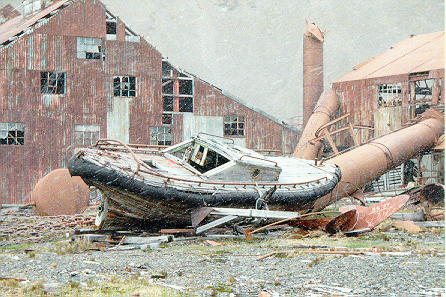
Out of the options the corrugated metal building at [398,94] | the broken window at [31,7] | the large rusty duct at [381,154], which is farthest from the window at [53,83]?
the corrugated metal building at [398,94]

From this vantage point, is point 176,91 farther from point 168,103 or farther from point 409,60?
point 409,60

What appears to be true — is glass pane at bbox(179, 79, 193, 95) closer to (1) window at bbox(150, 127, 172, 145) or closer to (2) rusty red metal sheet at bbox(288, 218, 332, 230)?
(1) window at bbox(150, 127, 172, 145)

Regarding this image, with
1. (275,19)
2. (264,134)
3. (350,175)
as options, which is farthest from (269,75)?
(350,175)

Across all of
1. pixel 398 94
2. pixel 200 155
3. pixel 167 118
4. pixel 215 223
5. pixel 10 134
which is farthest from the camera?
pixel 398 94

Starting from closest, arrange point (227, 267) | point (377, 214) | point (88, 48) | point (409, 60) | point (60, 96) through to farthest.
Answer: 1. point (227, 267)
2. point (377, 214)
3. point (60, 96)
4. point (88, 48)
5. point (409, 60)

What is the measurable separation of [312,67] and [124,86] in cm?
1326

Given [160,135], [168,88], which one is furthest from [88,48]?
[160,135]

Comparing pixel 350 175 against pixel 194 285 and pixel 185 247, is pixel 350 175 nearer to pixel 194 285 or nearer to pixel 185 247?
pixel 185 247

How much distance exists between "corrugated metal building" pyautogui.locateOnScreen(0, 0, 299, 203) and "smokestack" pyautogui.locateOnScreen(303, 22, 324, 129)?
26.9ft

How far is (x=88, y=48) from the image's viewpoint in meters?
23.3

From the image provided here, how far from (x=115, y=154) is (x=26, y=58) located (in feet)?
39.9

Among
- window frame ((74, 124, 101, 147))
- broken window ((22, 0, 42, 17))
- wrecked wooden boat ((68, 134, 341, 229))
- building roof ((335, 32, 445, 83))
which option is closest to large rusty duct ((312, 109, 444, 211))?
building roof ((335, 32, 445, 83))

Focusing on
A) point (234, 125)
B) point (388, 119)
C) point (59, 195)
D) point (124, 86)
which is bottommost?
point (59, 195)

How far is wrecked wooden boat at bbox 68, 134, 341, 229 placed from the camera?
1114cm
